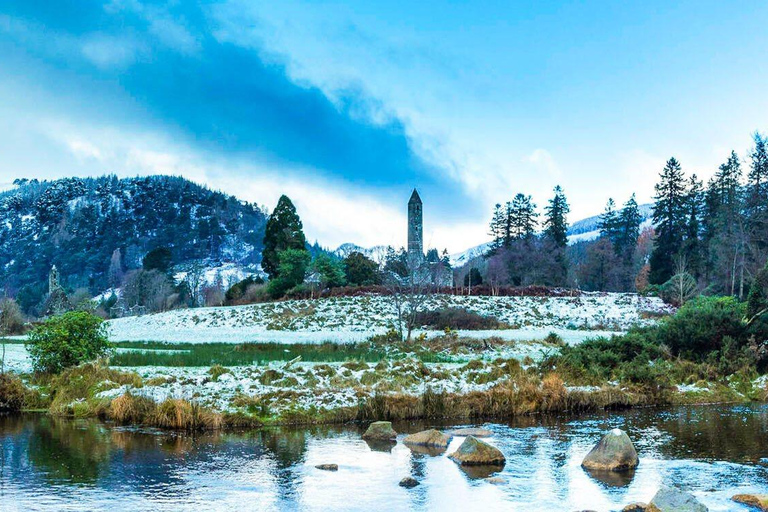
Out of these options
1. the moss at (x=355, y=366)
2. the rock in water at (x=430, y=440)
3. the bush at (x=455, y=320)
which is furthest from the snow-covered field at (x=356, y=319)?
the rock in water at (x=430, y=440)

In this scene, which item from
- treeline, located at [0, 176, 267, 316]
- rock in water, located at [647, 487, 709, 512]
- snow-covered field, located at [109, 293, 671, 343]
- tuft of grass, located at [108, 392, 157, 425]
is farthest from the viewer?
treeline, located at [0, 176, 267, 316]

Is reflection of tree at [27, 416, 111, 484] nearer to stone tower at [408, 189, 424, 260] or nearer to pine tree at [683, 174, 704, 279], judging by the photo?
stone tower at [408, 189, 424, 260]

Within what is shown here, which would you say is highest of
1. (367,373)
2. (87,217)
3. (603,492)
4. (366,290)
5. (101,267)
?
(87,217)

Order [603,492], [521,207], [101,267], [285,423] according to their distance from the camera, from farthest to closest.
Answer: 1. [101,267]
2. [521,207]
3. [285,423]
4. [603,492]

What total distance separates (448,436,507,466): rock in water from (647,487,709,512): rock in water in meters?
3.27

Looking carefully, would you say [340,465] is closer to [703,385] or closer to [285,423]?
[285,423]

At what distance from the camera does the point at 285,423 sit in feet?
49.6

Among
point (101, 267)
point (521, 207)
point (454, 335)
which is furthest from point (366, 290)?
point (101, 267)

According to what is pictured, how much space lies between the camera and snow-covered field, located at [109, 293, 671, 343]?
31.6 metres

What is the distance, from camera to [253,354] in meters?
22.7

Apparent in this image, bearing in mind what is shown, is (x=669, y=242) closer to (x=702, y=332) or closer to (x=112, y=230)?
(x=702, y=332)

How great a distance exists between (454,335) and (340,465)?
17.5 metres

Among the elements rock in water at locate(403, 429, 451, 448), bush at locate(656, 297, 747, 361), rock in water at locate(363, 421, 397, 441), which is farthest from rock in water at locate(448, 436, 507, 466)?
bush at locate(656, 297, 747, 361)

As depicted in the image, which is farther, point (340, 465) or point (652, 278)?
point (652, 278)
